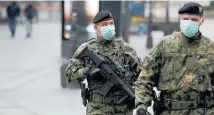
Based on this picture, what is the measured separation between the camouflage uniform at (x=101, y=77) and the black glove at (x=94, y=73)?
0.05 metres

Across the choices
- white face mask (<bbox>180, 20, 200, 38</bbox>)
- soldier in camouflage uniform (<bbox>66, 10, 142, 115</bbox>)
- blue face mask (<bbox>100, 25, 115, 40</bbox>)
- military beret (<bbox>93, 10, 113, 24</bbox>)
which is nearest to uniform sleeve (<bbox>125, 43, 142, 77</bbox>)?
soldier in camouflage uniform (<bbox>66, 10, 142, 115</bbox>)

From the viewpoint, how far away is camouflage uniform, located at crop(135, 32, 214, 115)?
163 inches

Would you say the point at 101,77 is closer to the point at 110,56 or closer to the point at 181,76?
the point at 110,56

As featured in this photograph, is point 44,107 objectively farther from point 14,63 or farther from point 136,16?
point 136,16

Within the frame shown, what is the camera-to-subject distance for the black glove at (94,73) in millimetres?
4914

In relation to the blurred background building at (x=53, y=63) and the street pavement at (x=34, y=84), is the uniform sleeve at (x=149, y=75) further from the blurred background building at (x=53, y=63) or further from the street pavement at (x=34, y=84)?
the street pavement at (x=34, y=84)

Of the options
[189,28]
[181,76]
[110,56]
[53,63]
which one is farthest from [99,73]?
[53,63]

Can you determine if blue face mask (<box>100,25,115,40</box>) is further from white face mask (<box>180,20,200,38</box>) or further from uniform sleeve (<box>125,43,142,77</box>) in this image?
white face mask (<box>180,20,200,38</box>)

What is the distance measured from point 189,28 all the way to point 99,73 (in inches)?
43.6

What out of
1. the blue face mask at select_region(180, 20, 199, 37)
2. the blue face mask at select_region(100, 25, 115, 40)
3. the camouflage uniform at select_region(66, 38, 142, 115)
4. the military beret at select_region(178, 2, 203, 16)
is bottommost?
the camouflage uniform at select_region(66, 38, 142, 115)

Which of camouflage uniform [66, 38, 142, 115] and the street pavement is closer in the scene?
camouflage uniform [66, 38, 142, 115]

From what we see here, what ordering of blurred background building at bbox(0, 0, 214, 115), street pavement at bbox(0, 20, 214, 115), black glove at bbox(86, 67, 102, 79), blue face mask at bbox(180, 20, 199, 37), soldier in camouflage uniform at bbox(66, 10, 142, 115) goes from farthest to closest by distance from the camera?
blurred background building at bbox(0, 0, 214, 115) → street pavement at bbox(0, 20, 214, 115) → soldier in camouflage uniform at bbox(66, 10, 142, 115) → black glove at bbox(86, 67, 102, 79) → blue face mask at bbox(180, 20, 199, 37)

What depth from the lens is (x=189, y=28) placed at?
4090 millimetres

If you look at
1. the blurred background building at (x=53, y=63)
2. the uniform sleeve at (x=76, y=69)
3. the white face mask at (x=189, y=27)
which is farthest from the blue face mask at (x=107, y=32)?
the white face mask at (x=189, y=27)
